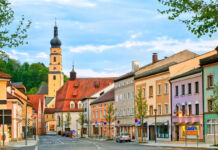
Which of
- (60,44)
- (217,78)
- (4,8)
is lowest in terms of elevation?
(217,78)

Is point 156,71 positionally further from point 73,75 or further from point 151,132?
point 73,75

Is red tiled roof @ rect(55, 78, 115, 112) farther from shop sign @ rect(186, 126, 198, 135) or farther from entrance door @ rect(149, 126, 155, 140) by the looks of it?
shop sign @ rect(186, 126, 198, 135)

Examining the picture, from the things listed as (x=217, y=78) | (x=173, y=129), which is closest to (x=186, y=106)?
(x=173, y=129)

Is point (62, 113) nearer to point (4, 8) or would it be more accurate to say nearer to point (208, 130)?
point (208, 130)

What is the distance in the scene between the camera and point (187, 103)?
200 feet

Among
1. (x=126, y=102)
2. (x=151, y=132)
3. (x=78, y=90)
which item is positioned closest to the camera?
(x=151, y=132)

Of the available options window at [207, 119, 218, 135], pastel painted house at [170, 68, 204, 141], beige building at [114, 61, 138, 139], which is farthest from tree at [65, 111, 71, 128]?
window at [207, 119, 218, 135]

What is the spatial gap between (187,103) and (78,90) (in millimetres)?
91472

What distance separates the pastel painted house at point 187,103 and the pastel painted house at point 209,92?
1167 millimetres

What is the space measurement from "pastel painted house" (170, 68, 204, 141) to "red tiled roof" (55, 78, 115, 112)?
272 feet

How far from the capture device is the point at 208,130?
54.1 metres

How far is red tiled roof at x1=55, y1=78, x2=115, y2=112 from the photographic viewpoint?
14800cm

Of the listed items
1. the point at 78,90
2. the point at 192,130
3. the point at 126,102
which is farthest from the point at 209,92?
the point at 78,90

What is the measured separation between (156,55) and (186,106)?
24.2 m
